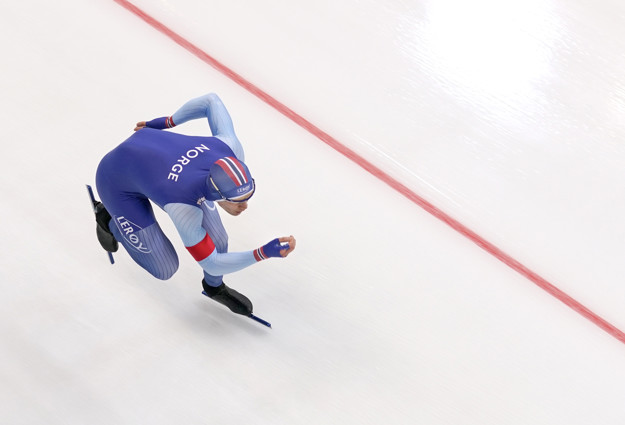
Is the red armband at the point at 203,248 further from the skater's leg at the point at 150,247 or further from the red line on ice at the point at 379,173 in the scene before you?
the red line on ice at the point at 379,173

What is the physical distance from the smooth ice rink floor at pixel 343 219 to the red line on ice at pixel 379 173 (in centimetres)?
2

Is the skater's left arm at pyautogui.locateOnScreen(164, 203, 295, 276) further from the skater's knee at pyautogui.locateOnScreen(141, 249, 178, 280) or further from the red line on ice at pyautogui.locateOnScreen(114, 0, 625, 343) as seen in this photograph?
the red line on ice at pyautogui.locateOnScreen(114, 0, 625, 343)

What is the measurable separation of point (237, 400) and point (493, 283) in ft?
4.23

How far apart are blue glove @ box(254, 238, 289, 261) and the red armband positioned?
19 cm

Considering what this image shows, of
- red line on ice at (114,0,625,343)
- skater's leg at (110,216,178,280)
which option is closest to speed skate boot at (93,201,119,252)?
skater's leg at (110,216,178,280)

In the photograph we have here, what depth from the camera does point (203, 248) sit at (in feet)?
10.7

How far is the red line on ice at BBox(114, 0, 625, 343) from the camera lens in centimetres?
389

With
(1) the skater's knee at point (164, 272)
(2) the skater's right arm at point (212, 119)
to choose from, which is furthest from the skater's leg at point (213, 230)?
(2) the skater's right arm at point (212, 119)

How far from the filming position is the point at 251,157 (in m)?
4.31

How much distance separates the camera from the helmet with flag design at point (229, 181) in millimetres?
3059

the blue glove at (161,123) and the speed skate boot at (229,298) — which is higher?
the blue glove at (161,123)

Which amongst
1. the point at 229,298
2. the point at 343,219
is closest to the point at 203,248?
the point at 229,298

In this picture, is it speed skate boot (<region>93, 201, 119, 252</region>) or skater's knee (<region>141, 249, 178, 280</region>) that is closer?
skater's knee (<region>141, 249, 178, 280</region>)

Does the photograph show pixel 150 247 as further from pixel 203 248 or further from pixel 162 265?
pixel 203 248
